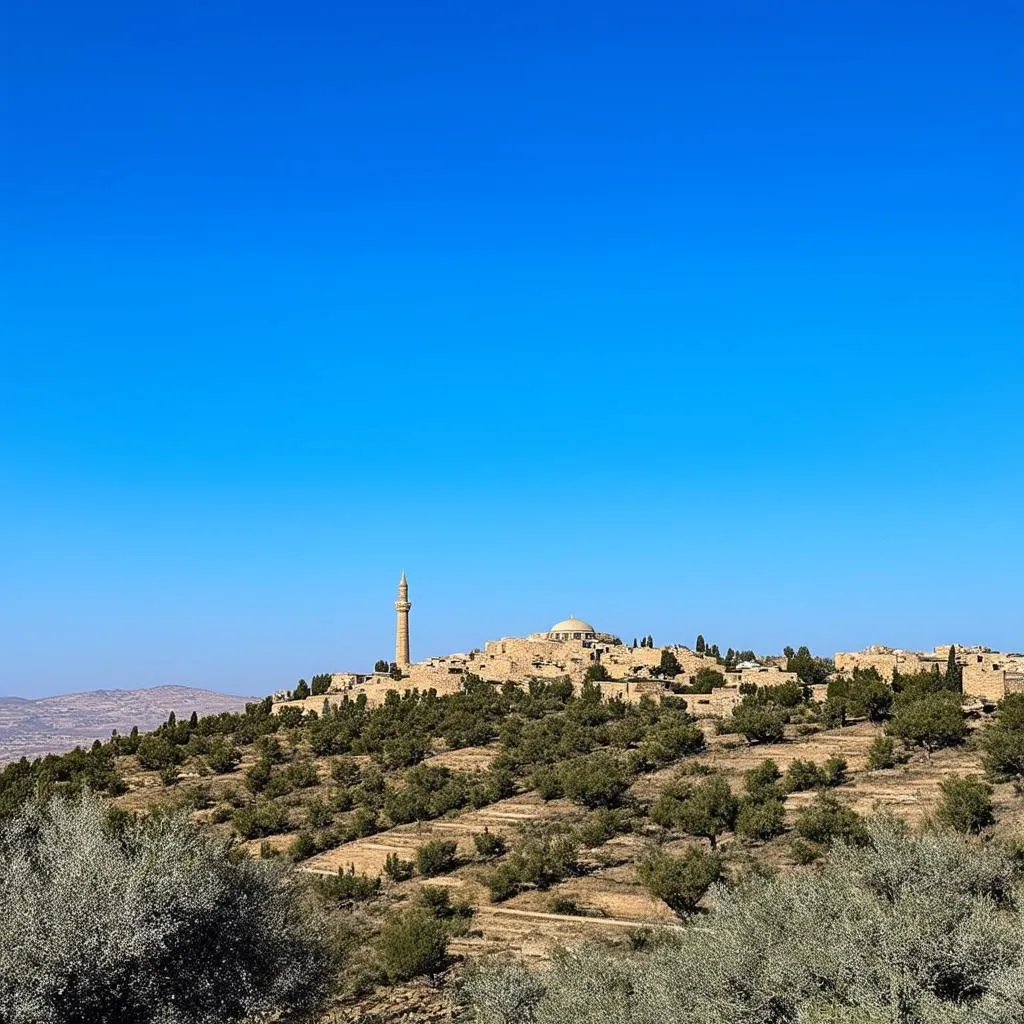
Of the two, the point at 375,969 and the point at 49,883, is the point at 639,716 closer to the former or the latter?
the point at 375,969

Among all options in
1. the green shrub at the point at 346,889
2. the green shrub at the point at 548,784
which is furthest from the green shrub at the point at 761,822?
the green shrub at the point at 346,889

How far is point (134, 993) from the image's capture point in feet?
46.9

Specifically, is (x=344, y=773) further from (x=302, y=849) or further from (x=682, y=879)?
(x=682, y=879)

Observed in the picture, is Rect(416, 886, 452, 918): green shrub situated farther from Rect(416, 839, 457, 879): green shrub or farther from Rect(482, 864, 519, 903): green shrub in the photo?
Rect(416, 839, 457, 879): green shrub

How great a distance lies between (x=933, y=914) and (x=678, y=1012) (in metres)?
4.39

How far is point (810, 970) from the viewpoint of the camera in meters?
14.7

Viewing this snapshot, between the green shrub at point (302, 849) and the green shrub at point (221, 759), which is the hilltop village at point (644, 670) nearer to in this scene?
the green shrub at point (221, 759)

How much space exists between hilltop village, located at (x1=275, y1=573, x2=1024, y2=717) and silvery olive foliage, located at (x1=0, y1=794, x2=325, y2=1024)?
3684 centimetres

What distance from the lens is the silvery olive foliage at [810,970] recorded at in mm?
13492

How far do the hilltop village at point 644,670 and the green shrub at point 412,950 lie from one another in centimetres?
2973

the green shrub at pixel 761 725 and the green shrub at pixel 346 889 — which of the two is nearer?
the green shrub at pixel 346 889

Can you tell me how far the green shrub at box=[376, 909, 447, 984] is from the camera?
2316 cm

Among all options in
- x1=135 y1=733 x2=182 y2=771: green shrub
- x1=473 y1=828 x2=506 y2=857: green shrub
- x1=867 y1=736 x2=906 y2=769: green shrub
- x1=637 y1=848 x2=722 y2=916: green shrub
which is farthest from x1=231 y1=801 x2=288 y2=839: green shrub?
x1=867 y1=736 x2=906 y2=769: green shrub

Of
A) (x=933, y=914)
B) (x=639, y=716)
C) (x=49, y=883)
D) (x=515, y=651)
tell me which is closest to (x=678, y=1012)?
(x=933, y=914)
